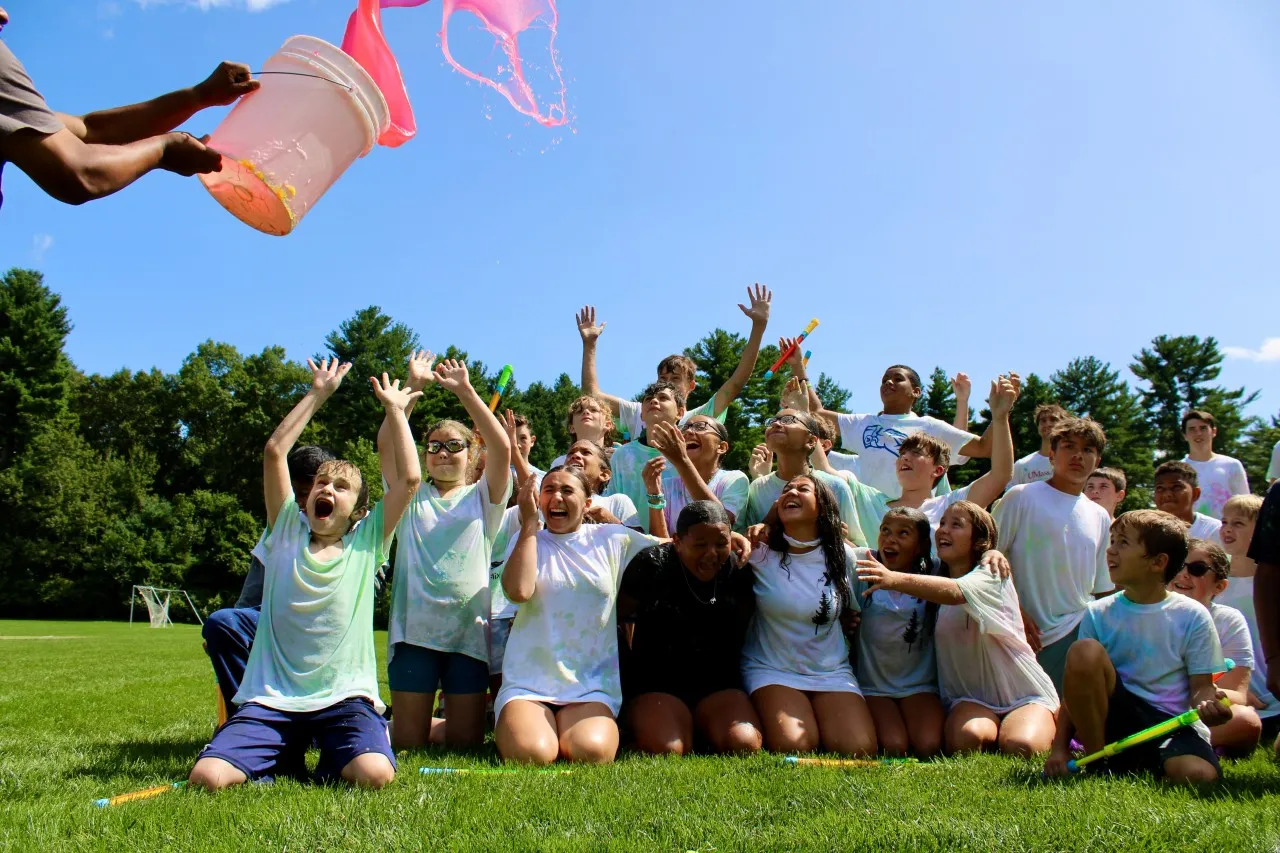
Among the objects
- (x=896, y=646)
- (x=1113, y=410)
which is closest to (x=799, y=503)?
(x=896, y=646)

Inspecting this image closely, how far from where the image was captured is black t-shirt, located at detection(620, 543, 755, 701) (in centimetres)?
549

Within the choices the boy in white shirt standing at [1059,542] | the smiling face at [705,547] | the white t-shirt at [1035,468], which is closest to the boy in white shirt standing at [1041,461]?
the white t-shirt at [1035,468]

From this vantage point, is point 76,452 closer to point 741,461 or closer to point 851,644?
point 741,461

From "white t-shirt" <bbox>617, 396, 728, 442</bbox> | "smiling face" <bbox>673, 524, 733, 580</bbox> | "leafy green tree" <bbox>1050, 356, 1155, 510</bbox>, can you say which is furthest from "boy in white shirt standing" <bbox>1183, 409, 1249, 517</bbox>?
"leafy green tree" <bbox>1050, 356, 1155, 510</bbox>

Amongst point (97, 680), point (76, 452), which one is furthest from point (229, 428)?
point (97, 680)

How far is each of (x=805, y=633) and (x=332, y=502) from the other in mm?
2900

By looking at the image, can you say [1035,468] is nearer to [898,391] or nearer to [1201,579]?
[898,391]

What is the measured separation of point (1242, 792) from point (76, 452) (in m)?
56.7

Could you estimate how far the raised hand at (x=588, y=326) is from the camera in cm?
858

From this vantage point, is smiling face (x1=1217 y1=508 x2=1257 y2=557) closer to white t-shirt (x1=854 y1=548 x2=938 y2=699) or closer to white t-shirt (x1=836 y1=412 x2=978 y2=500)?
white t-shirt (x1=836 y1=412 x2=978 y2=500)

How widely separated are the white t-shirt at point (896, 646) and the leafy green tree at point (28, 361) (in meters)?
56.6

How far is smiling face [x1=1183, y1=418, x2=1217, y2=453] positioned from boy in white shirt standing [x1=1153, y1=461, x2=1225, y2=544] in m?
1.95

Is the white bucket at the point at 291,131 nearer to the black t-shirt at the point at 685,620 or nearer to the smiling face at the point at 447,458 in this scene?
the smiling face at the point at 447,458

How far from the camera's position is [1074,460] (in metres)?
5.94
